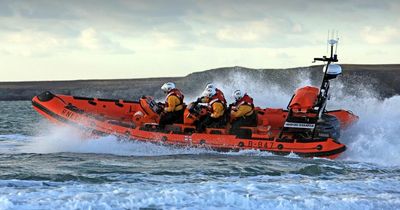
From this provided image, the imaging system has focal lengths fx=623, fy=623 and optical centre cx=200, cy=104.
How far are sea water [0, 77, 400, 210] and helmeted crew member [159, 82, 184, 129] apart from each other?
782 mm

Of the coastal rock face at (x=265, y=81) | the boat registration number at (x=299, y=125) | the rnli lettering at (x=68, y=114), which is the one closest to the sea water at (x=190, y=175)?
the rnli lettering at (x=68, y=114)

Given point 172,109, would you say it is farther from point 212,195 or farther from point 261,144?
point 212,195

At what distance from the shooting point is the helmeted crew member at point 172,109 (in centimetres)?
1284

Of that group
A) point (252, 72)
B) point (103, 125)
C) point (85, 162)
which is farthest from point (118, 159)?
point (252, 72)

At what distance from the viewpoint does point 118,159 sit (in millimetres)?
11320

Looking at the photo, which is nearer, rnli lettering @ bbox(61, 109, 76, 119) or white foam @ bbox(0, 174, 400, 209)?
white foam @ bbox(0, 174, 400, 209)

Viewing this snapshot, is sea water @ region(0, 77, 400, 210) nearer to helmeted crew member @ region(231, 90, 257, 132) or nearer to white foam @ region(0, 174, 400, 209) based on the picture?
white foam @ region(0, 174, 400, 209)

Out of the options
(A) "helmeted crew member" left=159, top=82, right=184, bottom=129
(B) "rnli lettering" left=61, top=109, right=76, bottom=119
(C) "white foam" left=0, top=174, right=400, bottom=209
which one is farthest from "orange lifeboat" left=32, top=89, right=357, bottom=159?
(C) "white foam" left=0, top=174, right=400, bottom=209

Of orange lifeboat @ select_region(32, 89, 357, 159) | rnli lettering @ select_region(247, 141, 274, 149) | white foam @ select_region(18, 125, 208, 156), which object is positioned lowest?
white foam @ select_region(18, 125, 208, 156)

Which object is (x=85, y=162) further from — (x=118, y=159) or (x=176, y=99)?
(x=176, y=99)

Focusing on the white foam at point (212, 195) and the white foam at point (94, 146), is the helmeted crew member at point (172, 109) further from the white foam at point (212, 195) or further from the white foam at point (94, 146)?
the white foam at point (212, 195)

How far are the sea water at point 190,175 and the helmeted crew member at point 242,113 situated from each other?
2.28ft

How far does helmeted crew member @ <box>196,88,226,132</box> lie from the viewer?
487 inches

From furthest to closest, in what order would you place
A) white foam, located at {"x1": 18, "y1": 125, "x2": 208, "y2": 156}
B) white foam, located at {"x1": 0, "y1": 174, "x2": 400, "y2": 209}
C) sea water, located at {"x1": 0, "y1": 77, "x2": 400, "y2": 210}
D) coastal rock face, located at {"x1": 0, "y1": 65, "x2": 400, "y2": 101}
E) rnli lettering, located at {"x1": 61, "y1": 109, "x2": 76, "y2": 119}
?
coastal rock face, located at {"x1": 0, "y1": 65, "x2": 400, "y2": 101}, rnli lettering, located at {"x1": 61, "y1": 109, "x2": 76, "y2": 119}, white foam, located at {"x1": 18, "y1": 125, "x2": 208, "y2": 156}, sea water, located at {"x1": 0, "y1": 77, "x2": 400, "y2": 210}, white foam, located at {"x1": 0, "y1": 174, "x2": 400, "y2": 209}
